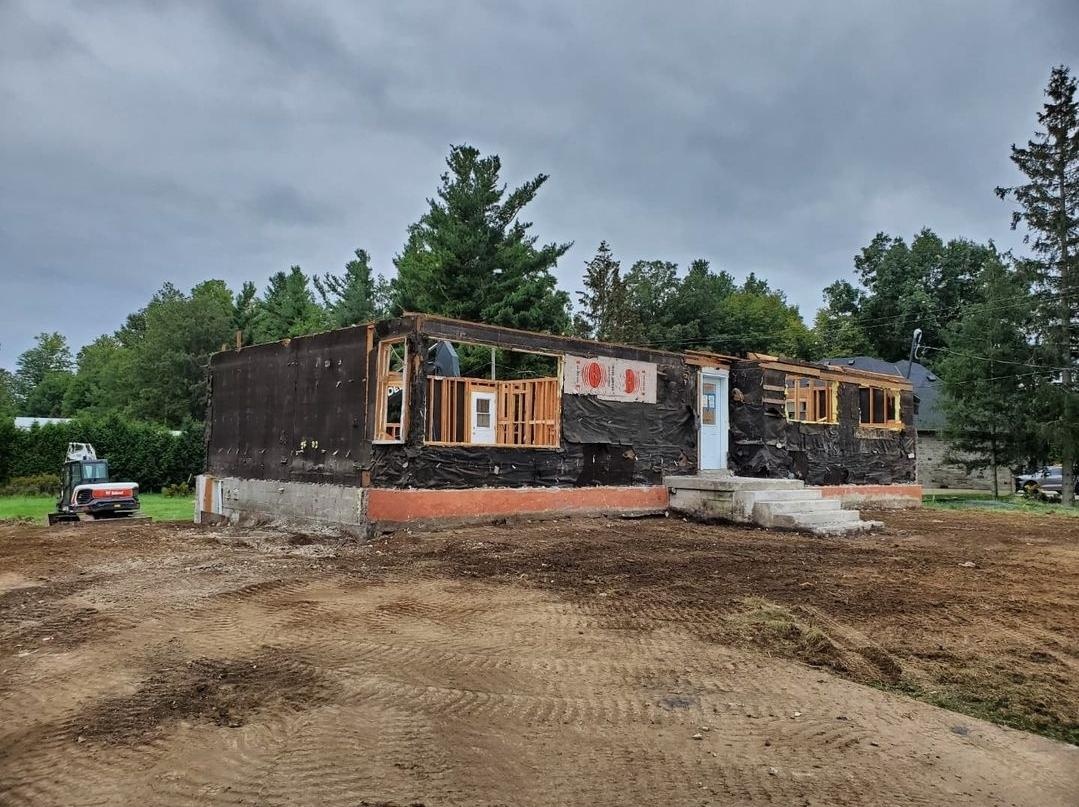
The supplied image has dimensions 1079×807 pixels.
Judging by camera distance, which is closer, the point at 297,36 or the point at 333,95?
the point at 297,36

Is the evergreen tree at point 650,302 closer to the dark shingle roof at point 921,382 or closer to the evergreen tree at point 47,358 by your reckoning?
the dark shingle roof at point 921,382

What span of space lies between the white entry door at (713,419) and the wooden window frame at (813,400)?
2092 millimetres

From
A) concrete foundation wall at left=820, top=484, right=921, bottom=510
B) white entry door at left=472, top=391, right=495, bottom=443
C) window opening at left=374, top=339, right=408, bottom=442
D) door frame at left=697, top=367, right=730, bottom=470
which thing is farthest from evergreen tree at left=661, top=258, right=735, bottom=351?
window opening at left=374, top=339, right=408, bottom=442

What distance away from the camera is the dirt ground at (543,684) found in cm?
293

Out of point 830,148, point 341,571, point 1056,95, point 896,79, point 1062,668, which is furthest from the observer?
point 1056,95

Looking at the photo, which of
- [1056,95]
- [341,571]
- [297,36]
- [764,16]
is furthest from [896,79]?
[1056,95]

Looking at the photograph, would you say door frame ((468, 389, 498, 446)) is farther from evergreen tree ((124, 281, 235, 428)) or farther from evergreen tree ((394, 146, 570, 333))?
evergreen tree ((124, 281, 235, 428))

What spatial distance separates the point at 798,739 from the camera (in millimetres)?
3355

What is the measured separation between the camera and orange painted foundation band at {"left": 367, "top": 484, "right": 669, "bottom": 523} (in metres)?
11.2

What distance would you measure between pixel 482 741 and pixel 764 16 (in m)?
12.2

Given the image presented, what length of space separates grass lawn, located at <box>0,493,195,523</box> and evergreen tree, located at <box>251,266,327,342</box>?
16578mm

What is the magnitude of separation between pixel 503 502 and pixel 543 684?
319 inches

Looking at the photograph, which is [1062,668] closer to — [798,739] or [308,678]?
[798,739]

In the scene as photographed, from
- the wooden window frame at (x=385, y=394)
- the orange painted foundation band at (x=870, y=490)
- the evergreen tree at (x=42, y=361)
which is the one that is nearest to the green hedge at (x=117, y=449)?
the wooden window frame at (x=385, y=394)
